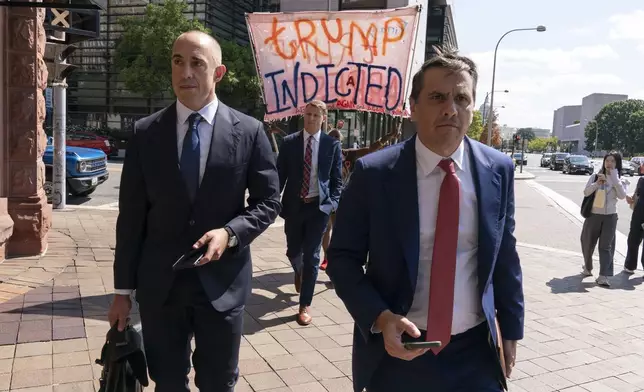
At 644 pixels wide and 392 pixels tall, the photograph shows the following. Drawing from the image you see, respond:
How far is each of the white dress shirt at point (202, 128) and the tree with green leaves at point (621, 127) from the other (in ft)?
376

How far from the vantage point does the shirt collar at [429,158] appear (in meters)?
1.90

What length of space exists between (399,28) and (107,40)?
3650 centimetres

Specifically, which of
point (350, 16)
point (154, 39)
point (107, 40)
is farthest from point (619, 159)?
point (107, 40)

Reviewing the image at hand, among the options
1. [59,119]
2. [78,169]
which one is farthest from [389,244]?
[78,169]

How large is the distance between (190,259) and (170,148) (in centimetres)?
51

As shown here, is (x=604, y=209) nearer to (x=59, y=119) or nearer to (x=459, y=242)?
(x=459, y=242)

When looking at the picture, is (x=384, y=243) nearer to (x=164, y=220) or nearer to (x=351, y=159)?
(x=164, y=220)

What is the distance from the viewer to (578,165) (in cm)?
3966

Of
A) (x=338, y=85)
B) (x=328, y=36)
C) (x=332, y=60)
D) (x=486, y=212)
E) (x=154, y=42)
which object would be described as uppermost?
(x=154, y=42)

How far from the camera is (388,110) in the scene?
6.18m

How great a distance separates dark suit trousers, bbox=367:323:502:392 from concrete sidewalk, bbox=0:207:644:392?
1.78 metres

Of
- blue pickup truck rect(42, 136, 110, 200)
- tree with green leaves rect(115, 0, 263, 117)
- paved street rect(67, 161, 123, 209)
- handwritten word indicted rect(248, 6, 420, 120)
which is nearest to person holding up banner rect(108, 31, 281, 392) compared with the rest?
handwritten word indicted rect(248, 6, 420, 120)

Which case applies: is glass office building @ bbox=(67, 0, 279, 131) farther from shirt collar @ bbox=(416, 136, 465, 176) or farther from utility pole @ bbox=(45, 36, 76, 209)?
shirt collar @ bbox=(416, 136, 465, 176)

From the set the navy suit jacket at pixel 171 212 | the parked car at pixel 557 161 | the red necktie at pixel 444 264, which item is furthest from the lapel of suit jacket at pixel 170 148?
the parked car at pixel 557 161
